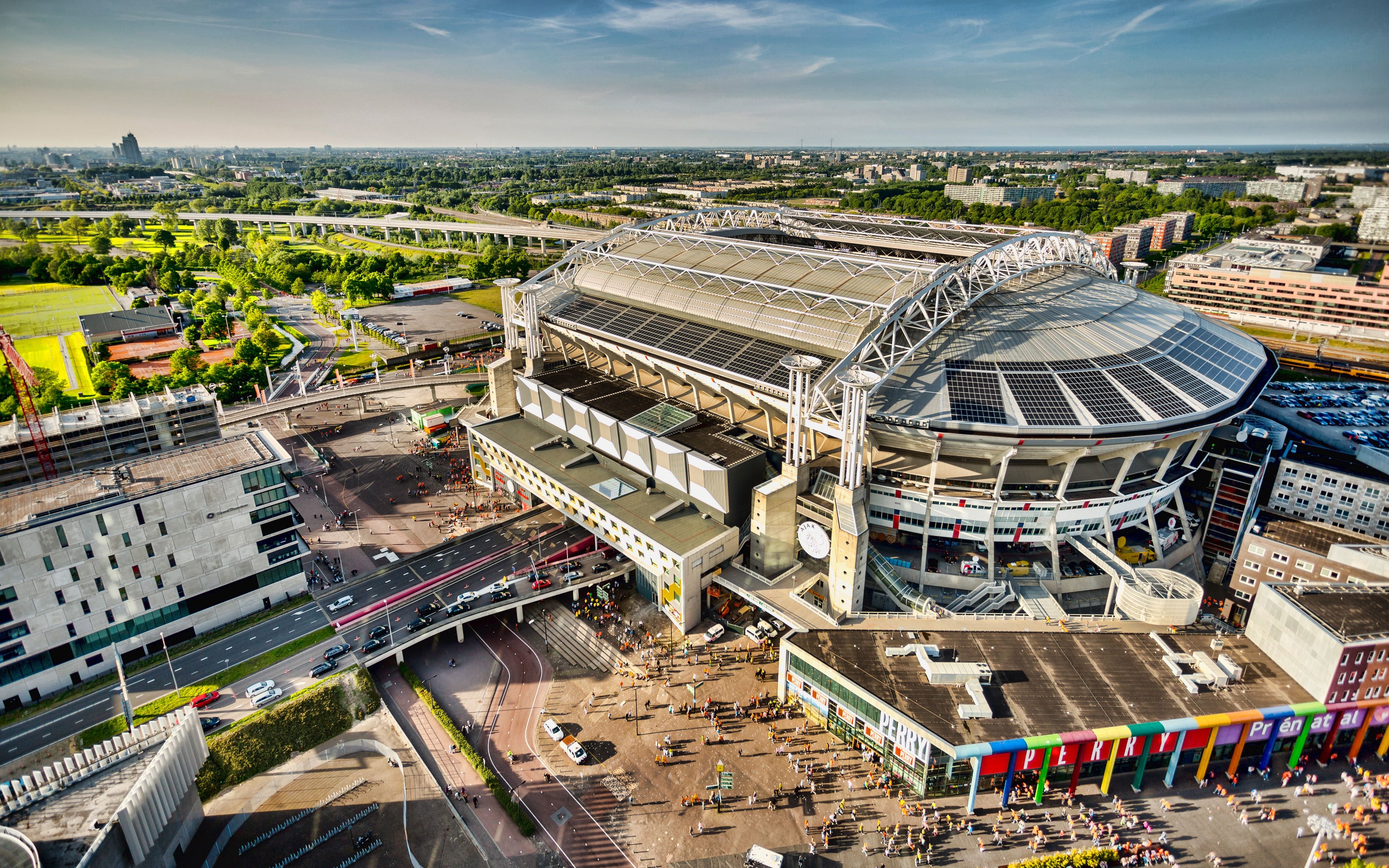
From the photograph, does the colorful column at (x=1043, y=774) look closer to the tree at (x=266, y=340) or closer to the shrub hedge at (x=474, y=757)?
the shrub hedge at (x=474, y=757)

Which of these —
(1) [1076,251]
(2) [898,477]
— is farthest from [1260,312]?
(2) [898,477]

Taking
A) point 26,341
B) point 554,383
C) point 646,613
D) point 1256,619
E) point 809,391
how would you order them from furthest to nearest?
point 26,341 < point 554,383 < point 646,613 < point 809,391 < point 1256,619

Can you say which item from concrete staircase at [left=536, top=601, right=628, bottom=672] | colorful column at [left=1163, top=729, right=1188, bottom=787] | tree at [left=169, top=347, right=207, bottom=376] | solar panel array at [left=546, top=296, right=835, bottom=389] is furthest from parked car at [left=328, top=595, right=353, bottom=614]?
tree at [left=169, top=347, right=207, bottom=376]

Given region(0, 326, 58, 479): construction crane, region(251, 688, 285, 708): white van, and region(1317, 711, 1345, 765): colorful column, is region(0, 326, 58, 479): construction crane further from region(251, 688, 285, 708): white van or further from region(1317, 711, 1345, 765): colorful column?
region(1317, 711, 1345, 765): colorful column

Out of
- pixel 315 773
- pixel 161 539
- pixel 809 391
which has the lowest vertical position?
pixel 315 773

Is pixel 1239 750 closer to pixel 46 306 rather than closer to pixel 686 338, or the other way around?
pixel 686 338

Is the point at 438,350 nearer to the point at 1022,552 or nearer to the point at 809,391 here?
the point at 809,391

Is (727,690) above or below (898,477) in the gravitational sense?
below
